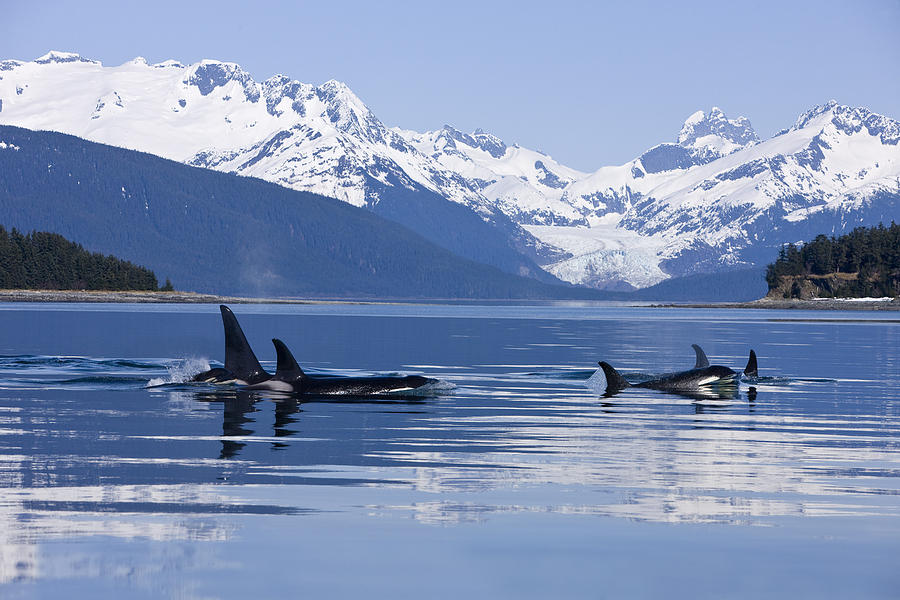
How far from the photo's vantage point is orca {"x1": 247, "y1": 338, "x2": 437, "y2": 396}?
49469 mm

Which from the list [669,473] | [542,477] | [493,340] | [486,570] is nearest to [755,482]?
[669,473]

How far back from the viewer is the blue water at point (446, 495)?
1903cm

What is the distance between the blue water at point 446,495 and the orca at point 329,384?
134 centimetres

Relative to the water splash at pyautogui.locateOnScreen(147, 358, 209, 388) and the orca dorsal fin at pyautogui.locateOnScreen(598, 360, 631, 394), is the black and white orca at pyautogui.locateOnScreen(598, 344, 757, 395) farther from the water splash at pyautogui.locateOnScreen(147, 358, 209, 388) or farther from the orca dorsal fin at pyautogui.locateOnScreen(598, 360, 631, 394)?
the water splash at pyautogui.locateOnScreen(147, 358, 209, 388)

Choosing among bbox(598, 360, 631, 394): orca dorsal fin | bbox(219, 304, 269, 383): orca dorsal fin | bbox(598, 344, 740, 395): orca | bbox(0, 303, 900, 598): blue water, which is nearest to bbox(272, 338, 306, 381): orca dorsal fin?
bbox(219, 304, 269, 383): orca dorsal fin

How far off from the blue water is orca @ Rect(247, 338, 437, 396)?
1.34m

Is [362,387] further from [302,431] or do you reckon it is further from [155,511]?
[155,511]

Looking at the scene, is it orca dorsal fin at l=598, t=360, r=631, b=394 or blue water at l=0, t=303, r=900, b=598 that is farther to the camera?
orca dorsal fin at l=598, t=360, r=631, b=394

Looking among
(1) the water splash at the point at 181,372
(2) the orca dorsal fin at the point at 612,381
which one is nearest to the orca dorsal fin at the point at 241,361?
(1) the water splash at the point at 181,372

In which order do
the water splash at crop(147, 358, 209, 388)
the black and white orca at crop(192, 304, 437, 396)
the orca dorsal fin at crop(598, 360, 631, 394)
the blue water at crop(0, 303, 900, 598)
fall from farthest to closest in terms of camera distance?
the water splash at crop(147, 358, 209, 388)
the orca dorsal fin at crop(598, 360, 631, 394)
the black and white orca at crop(192, 304, 437, 396)
the blue water at crop(0, 303, 900, 598)

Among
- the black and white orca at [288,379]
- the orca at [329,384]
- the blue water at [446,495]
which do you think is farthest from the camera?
the black and white orca at [288,379]

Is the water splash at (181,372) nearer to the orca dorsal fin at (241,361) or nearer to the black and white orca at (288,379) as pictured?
the orca dorsal fin at (241,361)

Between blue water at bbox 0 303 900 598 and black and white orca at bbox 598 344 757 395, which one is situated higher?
black and white orca at bbox 598 344 757 395

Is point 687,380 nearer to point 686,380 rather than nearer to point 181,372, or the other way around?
point 686,380
